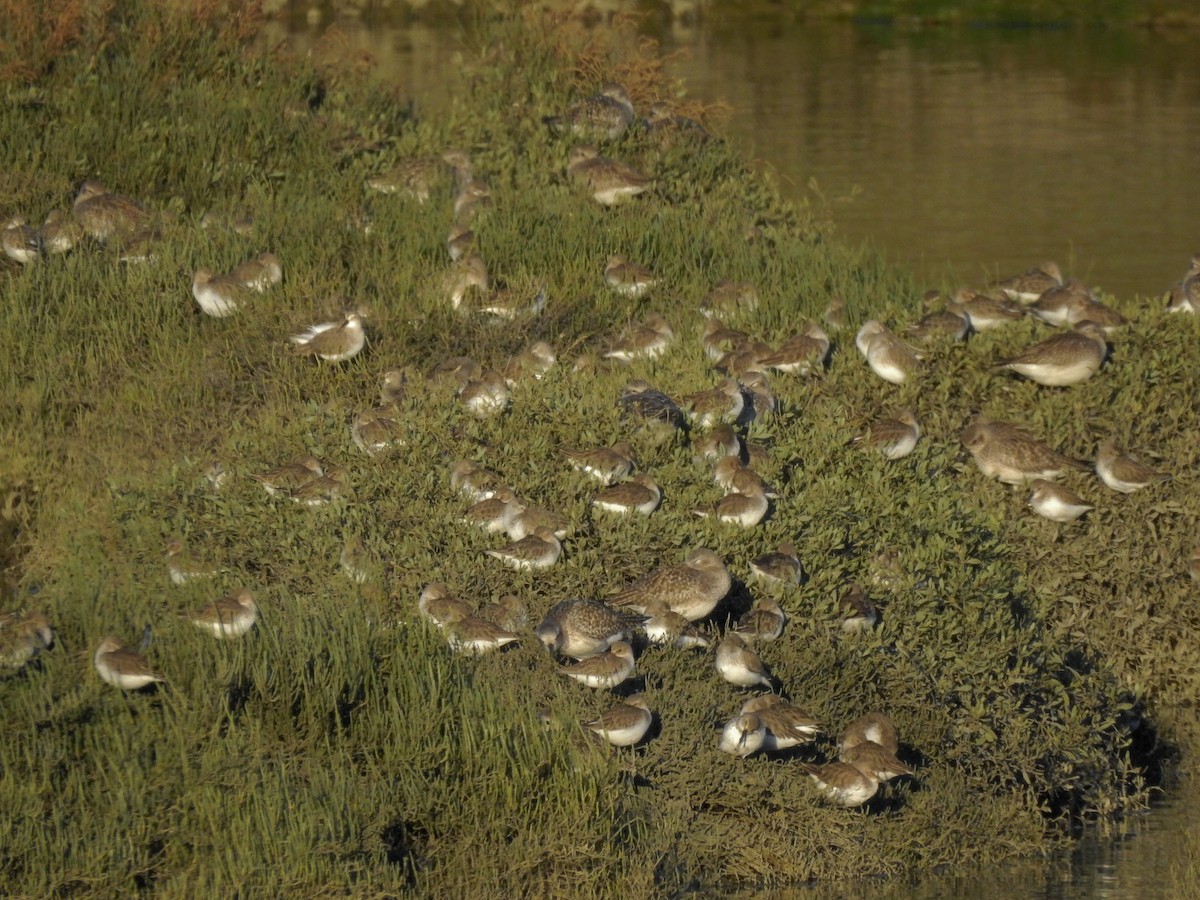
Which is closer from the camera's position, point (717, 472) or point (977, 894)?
point (977, 894)

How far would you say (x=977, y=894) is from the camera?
27.5ft

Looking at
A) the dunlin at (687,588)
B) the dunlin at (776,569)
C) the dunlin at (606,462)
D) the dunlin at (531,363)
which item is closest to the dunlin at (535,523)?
the dunlin at (606,462)

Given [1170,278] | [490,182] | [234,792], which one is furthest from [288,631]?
[1170,278]

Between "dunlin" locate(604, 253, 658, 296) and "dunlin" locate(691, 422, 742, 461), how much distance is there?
125 inches

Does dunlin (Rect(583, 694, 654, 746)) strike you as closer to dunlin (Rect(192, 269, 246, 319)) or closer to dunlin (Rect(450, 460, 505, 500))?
dunlin (Rect(450, 460, 505, 500))

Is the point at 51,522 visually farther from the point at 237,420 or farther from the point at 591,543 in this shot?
the point at 591,543

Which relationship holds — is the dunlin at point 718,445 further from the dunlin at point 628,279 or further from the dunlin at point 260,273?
the dunlin at point 260,273

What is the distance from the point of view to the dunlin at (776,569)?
29.5 ft

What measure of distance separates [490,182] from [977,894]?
8494 mm

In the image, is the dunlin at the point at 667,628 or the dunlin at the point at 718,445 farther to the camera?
the dunlin at the point at 718,445

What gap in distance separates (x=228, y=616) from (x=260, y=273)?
4630 mm

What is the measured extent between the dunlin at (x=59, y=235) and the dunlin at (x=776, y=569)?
618 centimetres

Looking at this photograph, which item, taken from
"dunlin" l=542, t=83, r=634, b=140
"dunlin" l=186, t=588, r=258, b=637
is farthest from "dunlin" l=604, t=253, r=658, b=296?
"dunlin" l=186, t=588, r=258, b=637

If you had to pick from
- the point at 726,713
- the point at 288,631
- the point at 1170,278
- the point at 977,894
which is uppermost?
the point at 288,631
